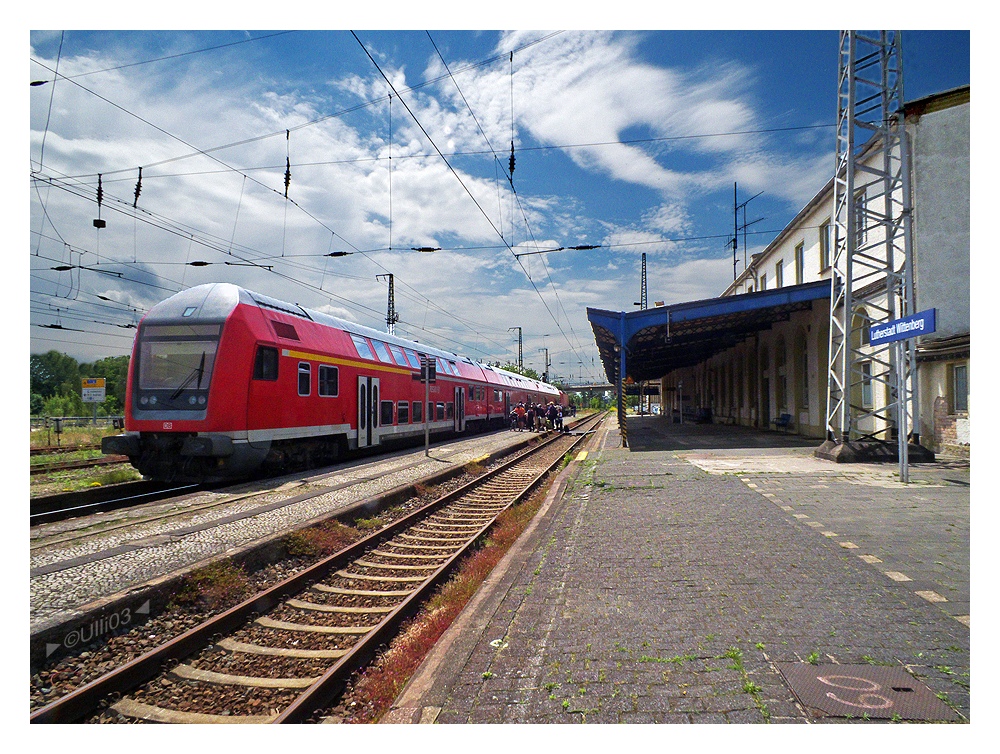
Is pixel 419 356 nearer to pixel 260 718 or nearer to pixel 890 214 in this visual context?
pixel 890 214

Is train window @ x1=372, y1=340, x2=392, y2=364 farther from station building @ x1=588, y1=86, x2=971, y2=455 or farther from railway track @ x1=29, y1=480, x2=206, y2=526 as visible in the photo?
station building @ x1=588, y1=86, x2=971, y2=455

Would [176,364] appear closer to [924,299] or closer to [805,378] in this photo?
[924,299]

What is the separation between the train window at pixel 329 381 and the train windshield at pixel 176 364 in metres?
2.68

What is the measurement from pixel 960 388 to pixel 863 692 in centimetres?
1250

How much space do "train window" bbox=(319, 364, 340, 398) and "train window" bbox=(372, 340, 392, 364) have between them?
2.64 metres

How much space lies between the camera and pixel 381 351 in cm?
1569

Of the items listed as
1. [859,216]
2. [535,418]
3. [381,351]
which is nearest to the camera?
[859,216]

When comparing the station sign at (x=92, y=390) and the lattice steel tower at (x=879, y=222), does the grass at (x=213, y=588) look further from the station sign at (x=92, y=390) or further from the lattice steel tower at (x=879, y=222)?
the station sign at (x=92, y=390)

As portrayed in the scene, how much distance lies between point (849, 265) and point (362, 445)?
1179 cm

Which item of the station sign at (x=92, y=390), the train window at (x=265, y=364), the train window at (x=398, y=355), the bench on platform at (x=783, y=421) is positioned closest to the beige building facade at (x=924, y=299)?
the bench on platform at (x=783, y=421)

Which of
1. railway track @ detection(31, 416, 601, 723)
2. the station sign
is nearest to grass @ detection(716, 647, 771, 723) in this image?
railway track @ detection(31, 416, 601, 723)

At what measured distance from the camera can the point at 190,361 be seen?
9703 mm

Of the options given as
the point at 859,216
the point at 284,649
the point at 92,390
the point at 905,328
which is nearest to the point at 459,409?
the point at 92,390

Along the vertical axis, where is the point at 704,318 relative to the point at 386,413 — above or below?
above
